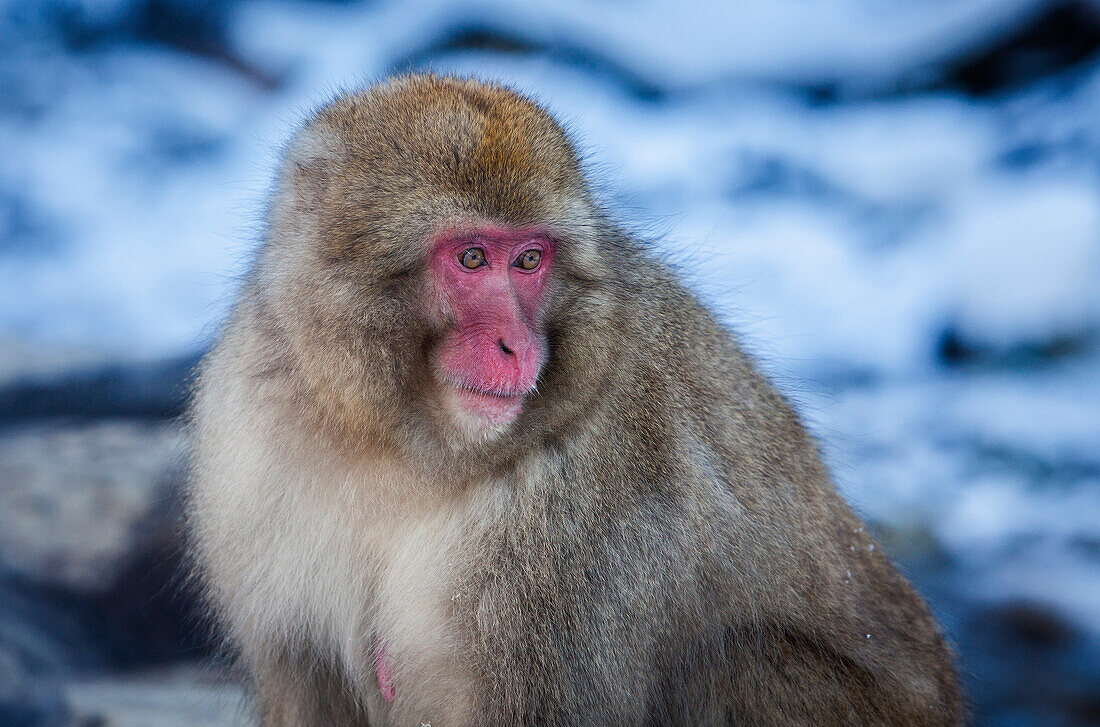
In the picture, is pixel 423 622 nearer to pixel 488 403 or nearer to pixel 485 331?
pixel 488 403

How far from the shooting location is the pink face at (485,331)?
213cm

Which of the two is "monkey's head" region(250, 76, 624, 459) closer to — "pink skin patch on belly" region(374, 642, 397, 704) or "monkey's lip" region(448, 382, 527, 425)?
"monkey's lip" region(448, 382, 527, 425)

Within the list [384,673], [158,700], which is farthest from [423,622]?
[158,700]

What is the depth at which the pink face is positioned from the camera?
213 centimetres

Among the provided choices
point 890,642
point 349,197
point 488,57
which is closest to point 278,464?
point 349,197

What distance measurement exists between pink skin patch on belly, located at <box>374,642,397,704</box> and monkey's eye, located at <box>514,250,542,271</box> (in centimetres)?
106

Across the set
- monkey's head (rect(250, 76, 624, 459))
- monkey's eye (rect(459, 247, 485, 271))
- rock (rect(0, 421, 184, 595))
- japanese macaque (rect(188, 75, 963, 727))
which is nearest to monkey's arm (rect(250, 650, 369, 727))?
japanese macaque (rect(188, 75, 963, 727))

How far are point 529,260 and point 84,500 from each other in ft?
10.0

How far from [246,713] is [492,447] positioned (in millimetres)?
1639

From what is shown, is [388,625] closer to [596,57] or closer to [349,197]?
[349,197]

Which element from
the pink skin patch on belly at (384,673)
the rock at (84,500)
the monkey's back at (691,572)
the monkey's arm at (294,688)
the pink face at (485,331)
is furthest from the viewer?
the rock at (84,500)

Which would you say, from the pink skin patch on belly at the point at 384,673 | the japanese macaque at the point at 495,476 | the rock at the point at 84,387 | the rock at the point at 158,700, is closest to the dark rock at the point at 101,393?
the rock at the point at 84,387

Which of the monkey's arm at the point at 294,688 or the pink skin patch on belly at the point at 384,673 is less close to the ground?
the pink skin patch on belly at the point at 384,673

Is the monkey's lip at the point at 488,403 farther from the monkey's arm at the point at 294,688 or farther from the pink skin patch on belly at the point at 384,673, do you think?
the monkey's arm at the point at 294,688
